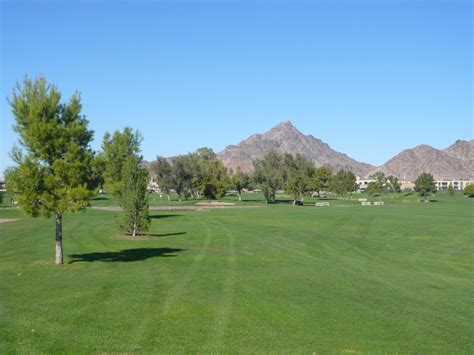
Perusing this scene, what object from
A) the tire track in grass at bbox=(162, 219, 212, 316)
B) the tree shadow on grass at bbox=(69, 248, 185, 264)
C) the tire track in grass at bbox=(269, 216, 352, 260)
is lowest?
the tire track in grass at bbox=(269, 216, 352, 260)

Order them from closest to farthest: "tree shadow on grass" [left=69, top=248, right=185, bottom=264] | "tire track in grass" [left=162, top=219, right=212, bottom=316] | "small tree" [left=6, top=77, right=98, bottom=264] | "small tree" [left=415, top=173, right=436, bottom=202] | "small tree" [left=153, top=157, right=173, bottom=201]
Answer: "tire track in grass" [left=162, top=219, right=212, bottom=316] < "small tree" [left=6, top=77, right=98, bottom=264] < "tree shadow on grass" [left=69, top=248, right=185, bottom=264] < "small tree" [left=153, top=157, right=173, bottom=201] < "small tree" [left=415, top=173, right=436, bottom=202]

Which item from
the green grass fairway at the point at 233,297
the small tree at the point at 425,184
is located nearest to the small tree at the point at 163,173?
the small tree at the point at 425,184

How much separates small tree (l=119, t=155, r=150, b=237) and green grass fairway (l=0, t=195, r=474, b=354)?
2442 mm

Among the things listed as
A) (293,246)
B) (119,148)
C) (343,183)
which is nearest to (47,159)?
(293,246)

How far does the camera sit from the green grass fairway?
40.7 feet

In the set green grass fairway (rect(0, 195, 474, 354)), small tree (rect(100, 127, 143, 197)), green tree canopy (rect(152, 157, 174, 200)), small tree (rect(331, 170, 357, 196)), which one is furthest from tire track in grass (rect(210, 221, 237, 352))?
small tree (rect(331, 170, 357, 196))

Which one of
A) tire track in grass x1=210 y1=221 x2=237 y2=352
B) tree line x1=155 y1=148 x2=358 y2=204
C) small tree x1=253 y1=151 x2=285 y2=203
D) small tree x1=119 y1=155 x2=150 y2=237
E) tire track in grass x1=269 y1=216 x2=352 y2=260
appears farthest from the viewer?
small tree x1=253 y1=151 x2=285 y2=203

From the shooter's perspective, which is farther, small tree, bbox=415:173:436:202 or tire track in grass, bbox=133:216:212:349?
small tree, bbox=415:173:436:202

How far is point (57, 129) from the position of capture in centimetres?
2297

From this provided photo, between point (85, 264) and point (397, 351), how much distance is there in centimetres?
1648

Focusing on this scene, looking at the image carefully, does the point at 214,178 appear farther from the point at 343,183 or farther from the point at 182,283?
the point at 182,283

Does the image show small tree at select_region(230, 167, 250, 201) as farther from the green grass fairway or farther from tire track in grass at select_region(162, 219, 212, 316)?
tire track in grass at select_region(162, 219, 212, 316)

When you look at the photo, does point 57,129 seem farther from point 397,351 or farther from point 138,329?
point 397,351

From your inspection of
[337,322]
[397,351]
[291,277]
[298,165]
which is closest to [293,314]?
[337,322]
